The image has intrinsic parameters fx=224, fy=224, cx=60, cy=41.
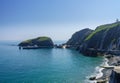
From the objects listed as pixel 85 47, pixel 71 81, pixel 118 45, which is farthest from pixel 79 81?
pixel 85 47

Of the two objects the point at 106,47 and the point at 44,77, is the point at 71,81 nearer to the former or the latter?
the point at 44,77

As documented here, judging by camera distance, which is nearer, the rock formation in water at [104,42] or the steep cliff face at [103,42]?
the rock formation in water at [104,42]

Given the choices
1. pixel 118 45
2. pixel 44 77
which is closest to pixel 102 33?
pixel 118 45

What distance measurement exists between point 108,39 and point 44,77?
103316 mm

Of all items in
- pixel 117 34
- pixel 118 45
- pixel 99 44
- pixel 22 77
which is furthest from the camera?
pixel 99 44

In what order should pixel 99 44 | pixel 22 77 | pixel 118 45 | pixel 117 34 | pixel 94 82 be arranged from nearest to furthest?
pixel 94 82 < pixel 22 77 < pixel 118 45 < pixel 117 34 < pixel 99 44

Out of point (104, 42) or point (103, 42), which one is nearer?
point (104, 42)

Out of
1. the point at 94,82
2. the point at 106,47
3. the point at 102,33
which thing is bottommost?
the point at 94,82

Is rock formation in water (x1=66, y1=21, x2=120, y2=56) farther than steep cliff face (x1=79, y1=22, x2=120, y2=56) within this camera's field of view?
No

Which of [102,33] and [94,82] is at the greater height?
[102,33]

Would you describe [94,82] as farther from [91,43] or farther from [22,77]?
[91,43]

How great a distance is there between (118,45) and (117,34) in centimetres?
2256

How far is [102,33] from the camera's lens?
18700 cm

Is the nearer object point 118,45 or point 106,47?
point 118,45
